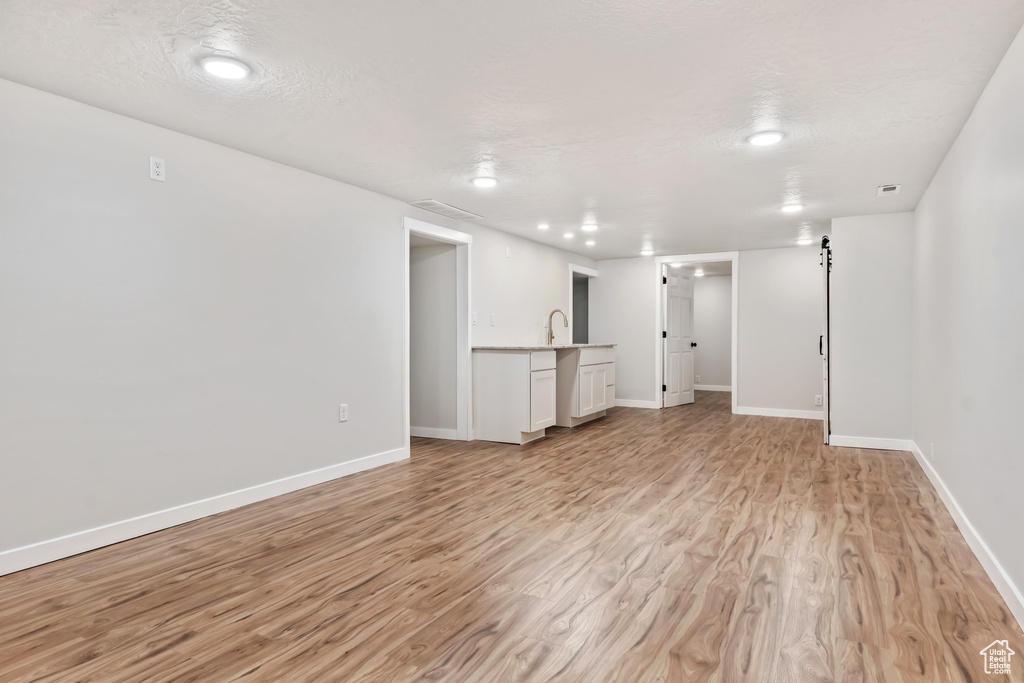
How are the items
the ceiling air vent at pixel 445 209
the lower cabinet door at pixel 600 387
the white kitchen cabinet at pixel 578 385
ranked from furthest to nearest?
the lower cabinet door at pixel 600 387 → the white kitchen cabinet at pixel 578 385 → the ceiling air vent at pixel 445 209

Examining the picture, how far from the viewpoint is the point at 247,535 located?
296 cm

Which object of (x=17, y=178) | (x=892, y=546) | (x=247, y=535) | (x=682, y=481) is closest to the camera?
(x=17, y=178)

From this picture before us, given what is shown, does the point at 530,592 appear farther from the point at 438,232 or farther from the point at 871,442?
the point at 871,442

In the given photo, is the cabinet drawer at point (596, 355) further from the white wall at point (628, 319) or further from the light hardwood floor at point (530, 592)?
the light hardwood floor at point (530, 592)

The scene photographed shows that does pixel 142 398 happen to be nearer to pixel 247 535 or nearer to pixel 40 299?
pixel 40 299

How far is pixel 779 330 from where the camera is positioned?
7.15m

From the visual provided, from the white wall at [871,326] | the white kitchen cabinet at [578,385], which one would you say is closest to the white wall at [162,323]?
the white kitchen cabinet at [578,385]

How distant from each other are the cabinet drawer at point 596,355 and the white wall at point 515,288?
0.60 meters

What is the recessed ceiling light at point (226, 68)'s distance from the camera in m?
2.29

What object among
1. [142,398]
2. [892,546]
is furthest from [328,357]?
[892,546]

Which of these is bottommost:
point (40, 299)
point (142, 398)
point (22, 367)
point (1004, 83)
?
point (142, 398)

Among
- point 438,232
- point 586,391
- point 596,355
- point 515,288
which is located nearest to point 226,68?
point 438,232

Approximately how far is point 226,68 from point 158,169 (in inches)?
39.8

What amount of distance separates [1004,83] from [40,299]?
421cm
